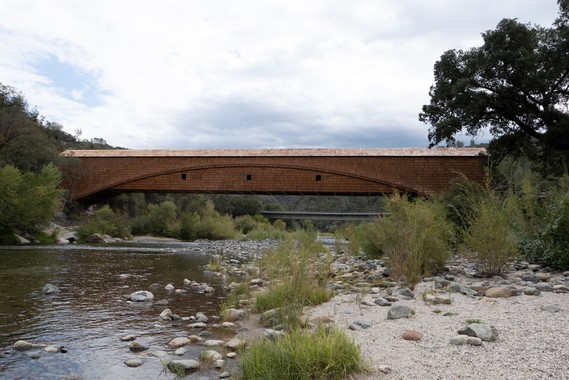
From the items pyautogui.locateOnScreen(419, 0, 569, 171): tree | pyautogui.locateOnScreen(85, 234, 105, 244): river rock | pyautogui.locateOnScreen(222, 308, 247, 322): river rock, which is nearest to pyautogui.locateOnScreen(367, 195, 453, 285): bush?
pyautogui.locateOnScreen(222, 308, 247, 322): river rock

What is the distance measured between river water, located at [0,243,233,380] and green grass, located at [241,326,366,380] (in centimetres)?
53

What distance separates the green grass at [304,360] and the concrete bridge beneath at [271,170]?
18147 mm

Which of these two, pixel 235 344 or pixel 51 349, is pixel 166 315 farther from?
pixel 235 344

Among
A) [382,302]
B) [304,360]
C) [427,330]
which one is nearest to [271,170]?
[382,302]

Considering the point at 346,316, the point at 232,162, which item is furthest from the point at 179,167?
the point at 346,316

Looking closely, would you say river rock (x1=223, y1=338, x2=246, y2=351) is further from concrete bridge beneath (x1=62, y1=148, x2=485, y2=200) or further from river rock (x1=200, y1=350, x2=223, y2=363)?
concrete bridge beneath (x1=62, y1=148, x2=485, y2=200)

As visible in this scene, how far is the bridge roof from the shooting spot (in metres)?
21.3

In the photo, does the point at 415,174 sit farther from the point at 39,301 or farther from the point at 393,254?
the point at 39,301

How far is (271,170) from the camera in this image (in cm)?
2280

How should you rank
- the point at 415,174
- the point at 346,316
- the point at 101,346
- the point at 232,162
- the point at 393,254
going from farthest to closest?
1. the point at 232,162
2. the point at 415,174
3. the point at 393,254
4. the point at 346,316
5. the point at 101,346

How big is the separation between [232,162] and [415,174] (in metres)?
9.35

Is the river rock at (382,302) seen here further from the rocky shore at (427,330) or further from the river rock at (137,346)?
the river rock at (137,346)

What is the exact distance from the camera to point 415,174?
70.0ft

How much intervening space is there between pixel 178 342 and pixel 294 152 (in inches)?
752
